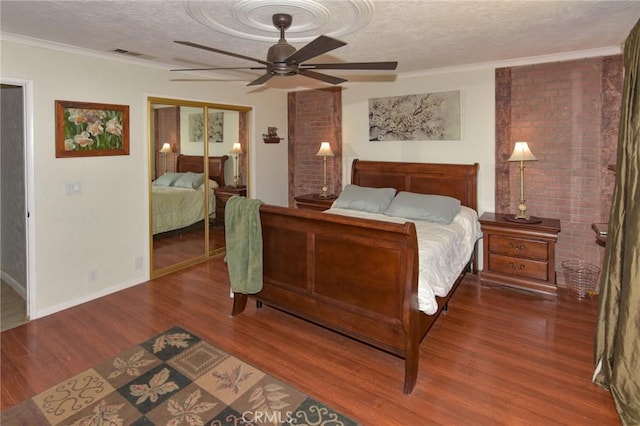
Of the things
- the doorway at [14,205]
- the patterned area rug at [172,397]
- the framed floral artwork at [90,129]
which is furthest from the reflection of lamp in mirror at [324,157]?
the doorway at [14,205]

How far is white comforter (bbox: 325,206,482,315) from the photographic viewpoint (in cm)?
253

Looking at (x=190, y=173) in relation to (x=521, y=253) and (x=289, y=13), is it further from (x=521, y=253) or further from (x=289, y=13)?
(x=521, y=253)

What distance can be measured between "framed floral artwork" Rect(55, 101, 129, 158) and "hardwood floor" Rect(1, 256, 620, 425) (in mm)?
1533

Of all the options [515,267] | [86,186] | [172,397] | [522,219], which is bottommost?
[172,397]

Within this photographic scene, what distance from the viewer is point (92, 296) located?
382 cm

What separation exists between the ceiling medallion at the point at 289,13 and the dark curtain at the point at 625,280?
Answer: 1735 mm

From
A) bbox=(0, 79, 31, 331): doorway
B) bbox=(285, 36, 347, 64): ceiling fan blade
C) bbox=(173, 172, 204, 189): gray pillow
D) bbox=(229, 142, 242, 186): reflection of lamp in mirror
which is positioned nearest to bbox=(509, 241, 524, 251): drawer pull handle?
bbox=(285, 36, 347, 64): ceiling fan blade

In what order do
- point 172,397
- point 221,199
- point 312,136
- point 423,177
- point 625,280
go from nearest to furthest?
1. point 625,280
2. point 172,397
3. point 423,177
4. point 221,199
5. point 312,136

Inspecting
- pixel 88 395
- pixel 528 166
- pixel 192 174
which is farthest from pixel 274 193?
pixel 88 395

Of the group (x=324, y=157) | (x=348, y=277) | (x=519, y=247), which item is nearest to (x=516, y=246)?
(x=519, y=247)

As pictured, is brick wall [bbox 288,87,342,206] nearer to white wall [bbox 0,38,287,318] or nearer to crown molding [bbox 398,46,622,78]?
crown molding [bbox 398,46,622,78]

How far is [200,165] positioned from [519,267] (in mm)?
4003

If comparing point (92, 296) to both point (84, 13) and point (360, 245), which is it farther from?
point (360, 245)

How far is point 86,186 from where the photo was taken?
369cm
